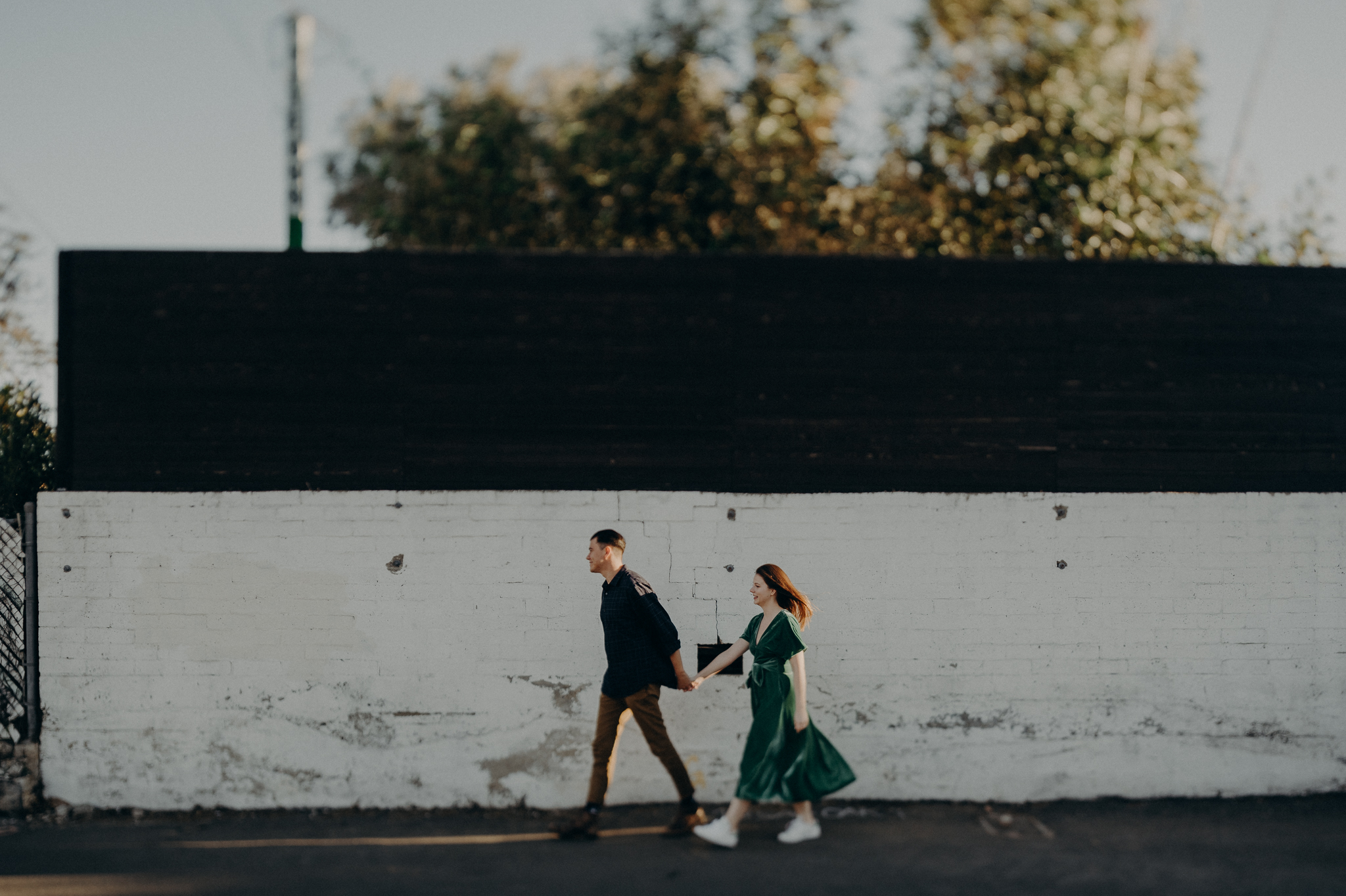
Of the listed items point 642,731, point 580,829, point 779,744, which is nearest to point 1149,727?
point 779,744

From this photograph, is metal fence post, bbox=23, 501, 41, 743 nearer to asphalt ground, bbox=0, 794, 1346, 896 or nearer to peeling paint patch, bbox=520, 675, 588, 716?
asphalt ground, bbox=0, 794, 1346, 896

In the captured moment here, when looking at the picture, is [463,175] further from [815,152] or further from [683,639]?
[683,639]

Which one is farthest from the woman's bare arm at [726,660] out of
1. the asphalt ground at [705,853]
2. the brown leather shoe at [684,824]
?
the asphalt ground at [705,853]

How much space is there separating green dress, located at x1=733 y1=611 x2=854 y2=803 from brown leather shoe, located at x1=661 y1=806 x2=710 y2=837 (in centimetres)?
36

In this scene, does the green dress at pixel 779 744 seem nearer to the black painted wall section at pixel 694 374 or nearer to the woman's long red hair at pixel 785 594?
the woman's long red hair at pixel 785 594

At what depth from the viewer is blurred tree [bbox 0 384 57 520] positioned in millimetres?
5855

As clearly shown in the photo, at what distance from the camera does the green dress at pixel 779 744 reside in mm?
4812

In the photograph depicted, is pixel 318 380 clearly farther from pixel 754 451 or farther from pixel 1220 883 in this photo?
pixel 1220 883

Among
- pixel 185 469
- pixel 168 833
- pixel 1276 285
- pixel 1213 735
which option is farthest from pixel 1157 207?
pixel 168 833

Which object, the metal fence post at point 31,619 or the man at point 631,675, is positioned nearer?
the man at point 631,675

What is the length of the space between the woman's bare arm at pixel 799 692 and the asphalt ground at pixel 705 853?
0.70 m

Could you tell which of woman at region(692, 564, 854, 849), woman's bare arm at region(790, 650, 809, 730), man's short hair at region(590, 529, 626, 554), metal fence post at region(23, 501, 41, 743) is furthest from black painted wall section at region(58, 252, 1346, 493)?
woman's bare arm at region(790, 650, 809, 730)

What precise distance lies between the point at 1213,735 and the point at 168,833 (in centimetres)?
626

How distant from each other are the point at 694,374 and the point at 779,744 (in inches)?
87.2
